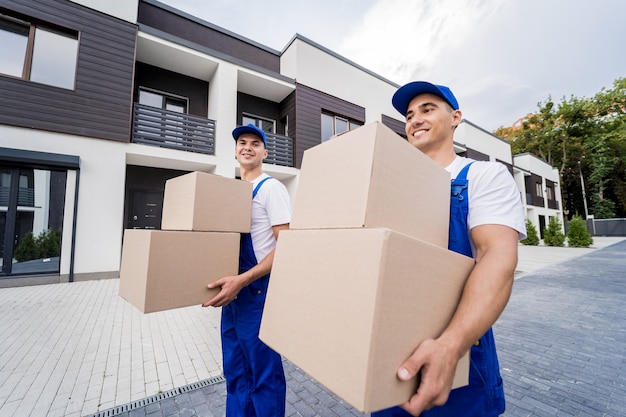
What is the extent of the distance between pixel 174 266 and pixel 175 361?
211 centimetres

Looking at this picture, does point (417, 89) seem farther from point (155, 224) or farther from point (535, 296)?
point (155, 224)

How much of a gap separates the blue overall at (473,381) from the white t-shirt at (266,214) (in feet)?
3.45

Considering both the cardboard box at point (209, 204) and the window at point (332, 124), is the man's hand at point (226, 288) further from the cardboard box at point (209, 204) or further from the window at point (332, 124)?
the window at point (332, 124)

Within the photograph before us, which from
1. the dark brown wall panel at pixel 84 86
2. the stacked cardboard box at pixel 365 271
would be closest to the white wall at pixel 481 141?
the dark brown wall panel at pixel 84 86

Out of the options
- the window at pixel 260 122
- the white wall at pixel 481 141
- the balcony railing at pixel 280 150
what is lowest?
the balcony railing at pixel 280 150

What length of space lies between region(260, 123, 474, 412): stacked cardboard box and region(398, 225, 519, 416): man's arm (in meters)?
0.03

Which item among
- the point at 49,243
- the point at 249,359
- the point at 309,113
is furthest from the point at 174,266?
the point at 309,113

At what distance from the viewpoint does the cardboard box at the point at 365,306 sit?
2.18 ft

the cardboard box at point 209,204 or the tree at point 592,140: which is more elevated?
the tree at point 592,140

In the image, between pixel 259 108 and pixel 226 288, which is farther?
pixel 259 108

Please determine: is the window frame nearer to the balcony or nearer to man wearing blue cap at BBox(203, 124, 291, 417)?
the balcony

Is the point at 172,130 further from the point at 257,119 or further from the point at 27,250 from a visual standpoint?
the point at 27,250

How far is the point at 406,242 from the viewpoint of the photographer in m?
0.71

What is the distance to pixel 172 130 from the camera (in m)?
7.73
